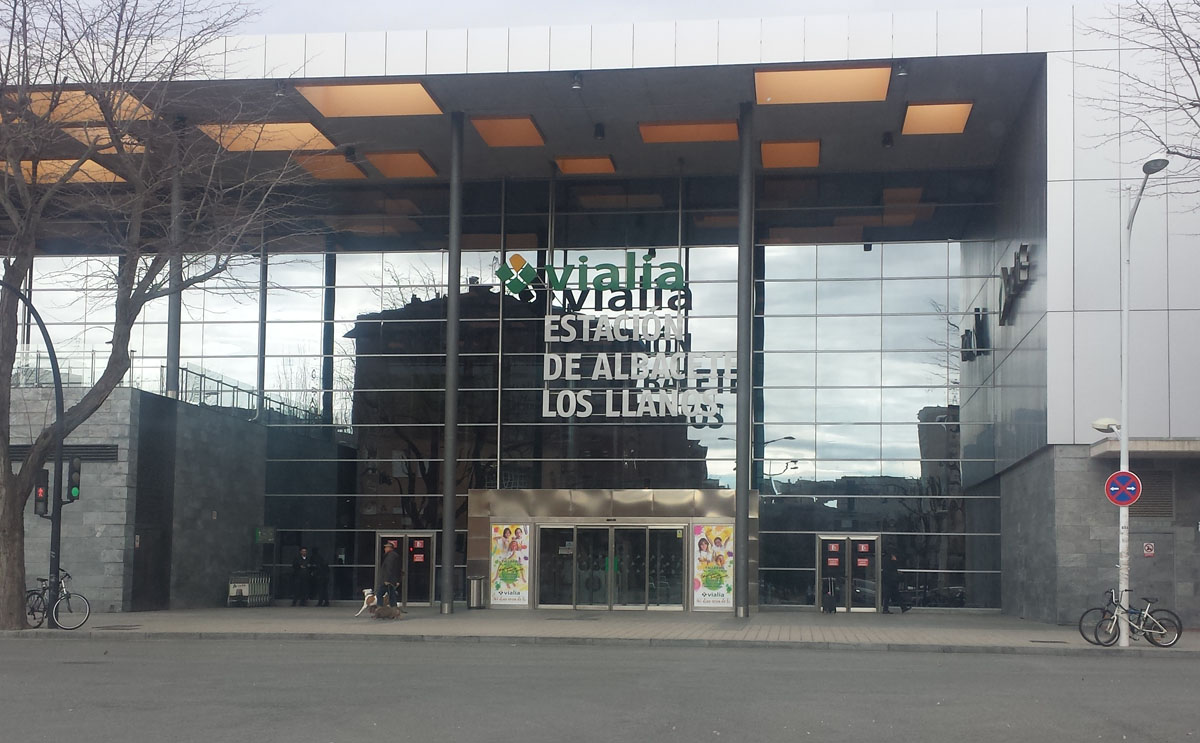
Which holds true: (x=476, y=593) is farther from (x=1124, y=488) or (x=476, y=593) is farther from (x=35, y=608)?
(x=1124, y=488)

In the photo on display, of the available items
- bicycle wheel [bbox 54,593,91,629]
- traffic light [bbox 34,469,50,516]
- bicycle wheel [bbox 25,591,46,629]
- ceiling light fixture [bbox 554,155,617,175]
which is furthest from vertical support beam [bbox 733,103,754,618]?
traffic light [bbox 34,469,50,516]

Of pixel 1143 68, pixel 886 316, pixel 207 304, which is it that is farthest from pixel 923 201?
pixel 207 304

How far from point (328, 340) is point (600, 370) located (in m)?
8.24

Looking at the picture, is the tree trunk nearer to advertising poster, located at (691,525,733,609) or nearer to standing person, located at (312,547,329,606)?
standing person, located at (312,547,329,606)

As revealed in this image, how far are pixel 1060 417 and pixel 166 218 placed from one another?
2450 centimetres

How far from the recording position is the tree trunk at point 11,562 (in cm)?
2352

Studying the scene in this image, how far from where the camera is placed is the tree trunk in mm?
23516

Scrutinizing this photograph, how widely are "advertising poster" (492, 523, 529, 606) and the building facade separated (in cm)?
8

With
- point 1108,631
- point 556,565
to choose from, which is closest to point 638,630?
point 1108,631

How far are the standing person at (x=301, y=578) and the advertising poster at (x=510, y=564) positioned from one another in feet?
17.6

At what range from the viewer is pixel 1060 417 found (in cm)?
2519

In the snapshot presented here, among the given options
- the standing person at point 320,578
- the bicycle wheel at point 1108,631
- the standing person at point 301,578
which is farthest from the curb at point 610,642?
the standing person at point 320,578

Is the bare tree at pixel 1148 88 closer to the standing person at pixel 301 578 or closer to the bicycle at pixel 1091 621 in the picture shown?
the bicycle at pixel 1091 621

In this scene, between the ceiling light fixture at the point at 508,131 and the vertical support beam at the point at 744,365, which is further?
the ceiling light fixture at the point at 508,131
